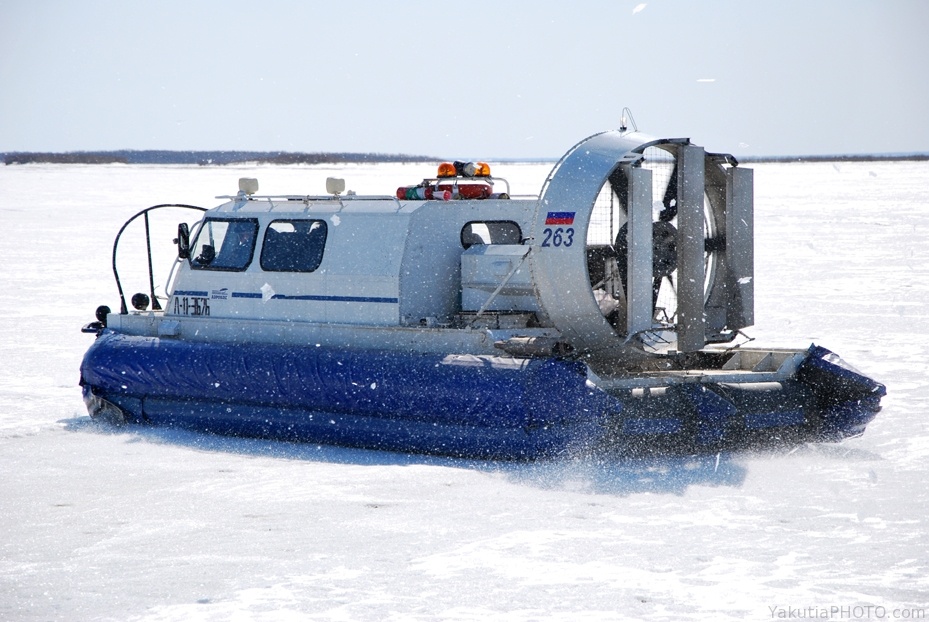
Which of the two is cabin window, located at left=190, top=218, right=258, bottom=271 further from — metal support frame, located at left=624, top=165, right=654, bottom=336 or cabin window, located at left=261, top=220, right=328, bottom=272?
metal support frame, located at left=624, top=165, right=654, bottom=336

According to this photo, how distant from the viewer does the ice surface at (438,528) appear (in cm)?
483

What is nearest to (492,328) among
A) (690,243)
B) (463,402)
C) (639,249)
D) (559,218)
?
(463,402)

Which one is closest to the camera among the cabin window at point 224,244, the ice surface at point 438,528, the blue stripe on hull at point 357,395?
the ice surface at point 438,528

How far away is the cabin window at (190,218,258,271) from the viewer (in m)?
8.95

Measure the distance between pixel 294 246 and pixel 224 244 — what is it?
73 centimetres

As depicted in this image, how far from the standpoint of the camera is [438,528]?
231 inches

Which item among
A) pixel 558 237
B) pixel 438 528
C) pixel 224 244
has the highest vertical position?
pixel 558 237

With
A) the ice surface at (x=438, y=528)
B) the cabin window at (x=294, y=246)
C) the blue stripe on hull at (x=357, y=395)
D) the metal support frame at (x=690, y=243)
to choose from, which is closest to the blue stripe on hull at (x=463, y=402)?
the blue stripe on hull at (x=357, y=395)

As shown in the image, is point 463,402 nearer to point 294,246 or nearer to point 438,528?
point 438,528

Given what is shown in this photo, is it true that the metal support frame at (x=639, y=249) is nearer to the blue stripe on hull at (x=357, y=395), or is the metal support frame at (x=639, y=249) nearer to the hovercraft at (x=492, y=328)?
the hovercraft at (x=492, y=328)

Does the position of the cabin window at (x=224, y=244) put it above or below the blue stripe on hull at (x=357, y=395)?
above

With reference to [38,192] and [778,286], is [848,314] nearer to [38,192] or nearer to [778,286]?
[778,286]

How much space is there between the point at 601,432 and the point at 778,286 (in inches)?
371

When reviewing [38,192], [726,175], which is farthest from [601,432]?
[38,192]
